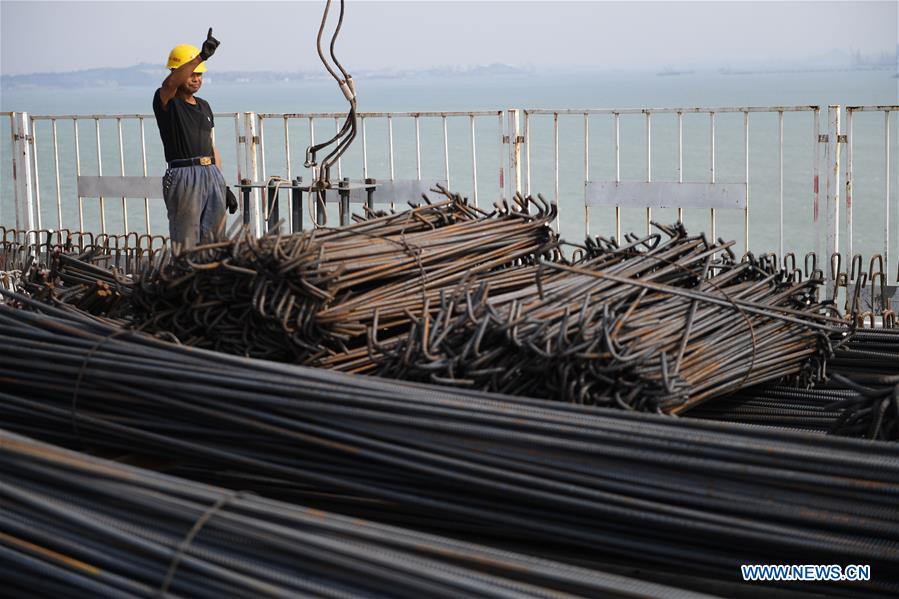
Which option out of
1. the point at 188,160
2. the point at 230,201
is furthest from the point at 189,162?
the point at 230,201

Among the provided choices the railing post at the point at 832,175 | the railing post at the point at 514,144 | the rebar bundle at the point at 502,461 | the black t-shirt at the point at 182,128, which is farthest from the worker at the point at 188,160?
the railing post at the point at 832,175

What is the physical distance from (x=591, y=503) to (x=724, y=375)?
1.20m

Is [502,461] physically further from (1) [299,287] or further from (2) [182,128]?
(2) [182,128]

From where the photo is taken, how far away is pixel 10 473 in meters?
2.95

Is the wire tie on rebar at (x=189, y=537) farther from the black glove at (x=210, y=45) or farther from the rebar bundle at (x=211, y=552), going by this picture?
the black glove at (x=210, y=45)

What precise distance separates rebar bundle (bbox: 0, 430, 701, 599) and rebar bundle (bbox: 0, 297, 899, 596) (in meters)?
0.30

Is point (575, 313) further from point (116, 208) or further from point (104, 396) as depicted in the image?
point (116, 208)

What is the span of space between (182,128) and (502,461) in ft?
→ 19.4

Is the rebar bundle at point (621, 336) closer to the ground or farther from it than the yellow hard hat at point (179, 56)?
closer to the ground

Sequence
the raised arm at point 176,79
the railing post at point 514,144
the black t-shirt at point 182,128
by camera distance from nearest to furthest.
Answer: the raised arm at point 176,79 < the black t-shirt at point 182,128 < the railing post at point 514,144

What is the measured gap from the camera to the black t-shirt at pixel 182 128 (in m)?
8.05

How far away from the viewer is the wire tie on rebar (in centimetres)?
251

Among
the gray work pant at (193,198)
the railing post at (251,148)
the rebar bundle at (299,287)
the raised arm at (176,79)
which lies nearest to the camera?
the rebar bundle at (299,287)

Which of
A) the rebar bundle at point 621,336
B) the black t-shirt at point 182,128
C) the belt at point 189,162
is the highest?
the black t-shirt at point 182,128
